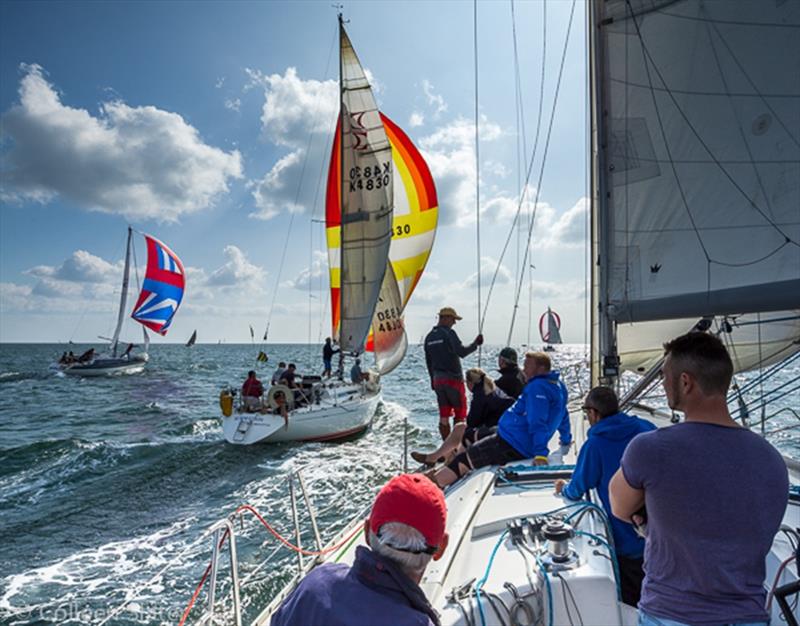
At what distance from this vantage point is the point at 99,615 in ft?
14.7

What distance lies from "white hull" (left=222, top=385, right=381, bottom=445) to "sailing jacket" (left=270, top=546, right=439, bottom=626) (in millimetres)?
9734

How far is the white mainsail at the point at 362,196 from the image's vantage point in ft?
42.3

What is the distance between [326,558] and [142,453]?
922 centimetres

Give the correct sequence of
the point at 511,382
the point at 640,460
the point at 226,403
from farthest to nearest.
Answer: the point at 226,403 < the point at 511,382 < the point at 640,460

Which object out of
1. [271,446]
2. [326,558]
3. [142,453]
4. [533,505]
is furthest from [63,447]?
[533,505]

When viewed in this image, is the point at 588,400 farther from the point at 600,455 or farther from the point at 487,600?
the point at 487,600

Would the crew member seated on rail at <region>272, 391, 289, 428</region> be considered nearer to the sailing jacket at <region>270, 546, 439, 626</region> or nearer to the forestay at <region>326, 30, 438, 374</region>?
the forestay at <region>326, 30, 438, 374</region>

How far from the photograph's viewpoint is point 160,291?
30.6m

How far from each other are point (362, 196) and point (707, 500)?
40.4ft

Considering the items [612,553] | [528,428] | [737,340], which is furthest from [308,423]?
[612,553]

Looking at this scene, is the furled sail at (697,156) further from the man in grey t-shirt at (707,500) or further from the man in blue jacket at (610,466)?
the man in grey t-shirt at (707,500)

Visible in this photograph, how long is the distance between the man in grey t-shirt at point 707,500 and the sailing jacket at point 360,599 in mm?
675

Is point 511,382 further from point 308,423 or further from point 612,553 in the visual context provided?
point 308,423

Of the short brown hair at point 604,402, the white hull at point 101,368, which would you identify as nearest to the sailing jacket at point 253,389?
the short brown hair at point 604,402
